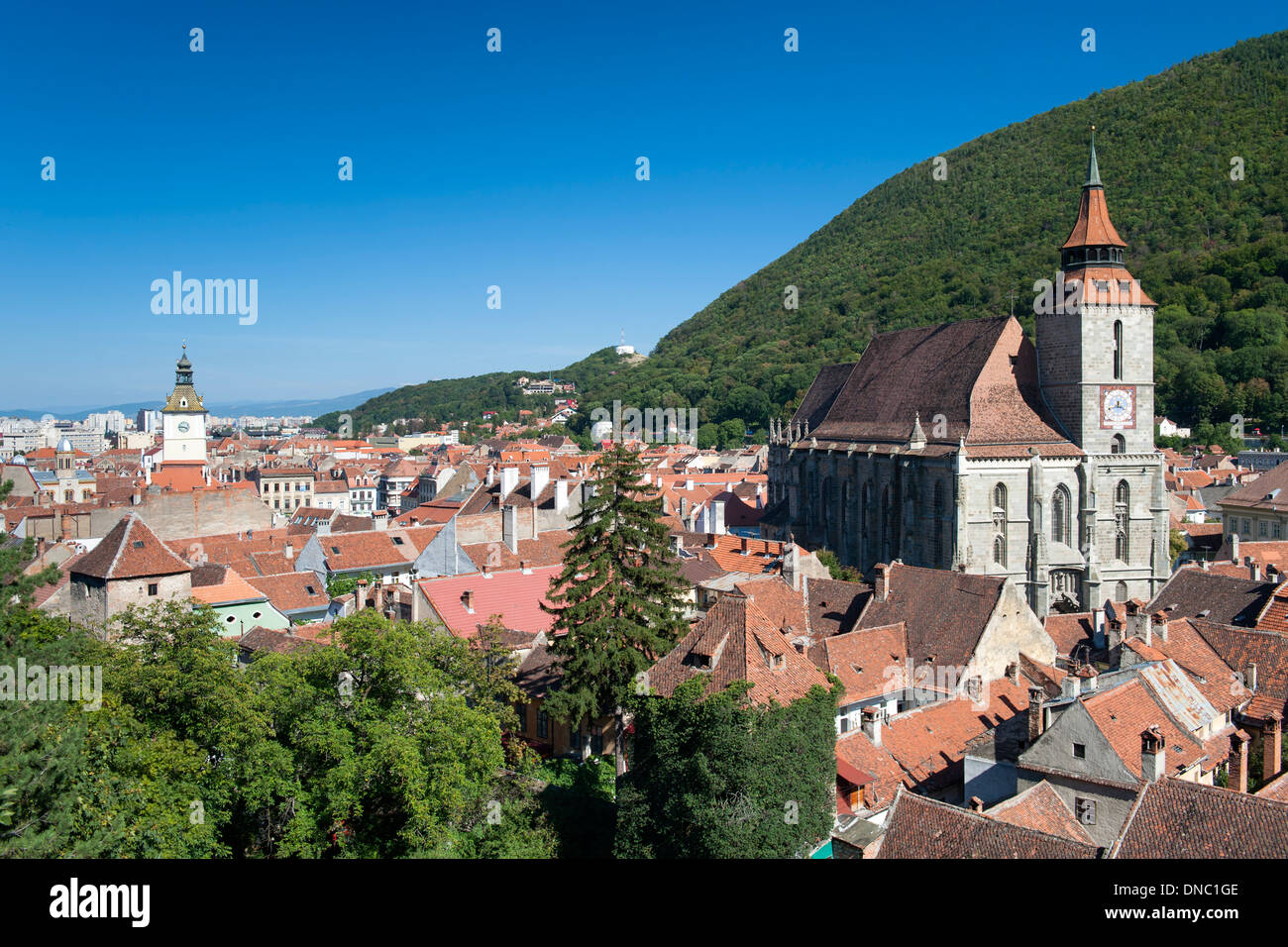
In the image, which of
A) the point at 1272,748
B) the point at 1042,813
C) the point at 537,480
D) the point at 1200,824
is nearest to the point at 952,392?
the point at 537,480

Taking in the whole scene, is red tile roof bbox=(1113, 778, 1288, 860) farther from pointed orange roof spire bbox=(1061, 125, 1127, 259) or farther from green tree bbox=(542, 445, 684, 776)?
pointed orange roof spire bbox=(1061, 125, 1127, 259)

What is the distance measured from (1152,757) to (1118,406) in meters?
34.7

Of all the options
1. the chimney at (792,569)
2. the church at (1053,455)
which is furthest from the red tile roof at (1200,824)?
the church at (1053,455)

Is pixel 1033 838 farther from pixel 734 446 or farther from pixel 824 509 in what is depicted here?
pixel 734 446

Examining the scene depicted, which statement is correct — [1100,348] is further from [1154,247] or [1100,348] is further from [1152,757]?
[1154,247]

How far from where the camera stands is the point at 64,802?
17.5 meters

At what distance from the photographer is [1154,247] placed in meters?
148

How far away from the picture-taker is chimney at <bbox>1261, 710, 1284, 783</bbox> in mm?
26250

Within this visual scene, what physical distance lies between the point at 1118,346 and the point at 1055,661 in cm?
2452

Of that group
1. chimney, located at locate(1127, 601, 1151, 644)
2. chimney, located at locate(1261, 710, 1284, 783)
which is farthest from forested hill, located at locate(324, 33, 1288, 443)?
chimney, located at locate(1261, 710, 1284, 783)

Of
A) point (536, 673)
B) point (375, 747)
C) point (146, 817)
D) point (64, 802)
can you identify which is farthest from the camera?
point (536, 673)
